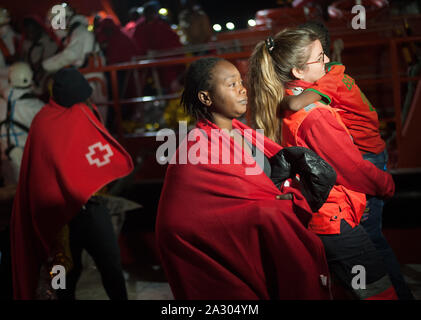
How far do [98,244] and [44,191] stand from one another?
0.45m

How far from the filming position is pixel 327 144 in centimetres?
174

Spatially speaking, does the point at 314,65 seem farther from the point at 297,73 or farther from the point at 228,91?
the point at 228,91

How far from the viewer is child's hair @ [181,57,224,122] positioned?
5.81ft

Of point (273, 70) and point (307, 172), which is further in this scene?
point (273, 70)

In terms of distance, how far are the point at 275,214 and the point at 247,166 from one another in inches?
7.8

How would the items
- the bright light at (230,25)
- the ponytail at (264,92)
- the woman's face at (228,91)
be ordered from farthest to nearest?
the bright light at (230,25), the ponytail at (264,92), the woman's face at (228,91)

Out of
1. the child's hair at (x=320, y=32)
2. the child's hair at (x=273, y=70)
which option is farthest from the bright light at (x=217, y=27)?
the child's hair at (x=273, y=70)

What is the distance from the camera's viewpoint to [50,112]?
2.81 meters

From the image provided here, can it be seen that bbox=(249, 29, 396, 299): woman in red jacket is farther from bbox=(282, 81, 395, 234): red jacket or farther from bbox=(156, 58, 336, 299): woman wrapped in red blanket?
bbox=(156, 58, 336, 299): woman wrapped in red blanket

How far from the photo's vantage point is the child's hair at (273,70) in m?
1.81

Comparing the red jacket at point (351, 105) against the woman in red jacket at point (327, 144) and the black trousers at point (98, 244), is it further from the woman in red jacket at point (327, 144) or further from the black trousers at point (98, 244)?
the black trousers at point (98, 244)

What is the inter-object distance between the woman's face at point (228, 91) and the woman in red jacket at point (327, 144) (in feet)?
0.48

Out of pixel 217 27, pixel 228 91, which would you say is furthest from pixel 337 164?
pixel 217 27
